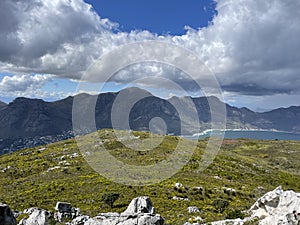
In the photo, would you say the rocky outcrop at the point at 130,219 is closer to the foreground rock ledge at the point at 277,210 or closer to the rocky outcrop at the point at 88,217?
the rocky outcrop at the point at 88,217

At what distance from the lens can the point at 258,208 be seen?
28.6 meters

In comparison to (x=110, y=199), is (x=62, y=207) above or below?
above

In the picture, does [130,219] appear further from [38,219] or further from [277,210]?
[277,210]

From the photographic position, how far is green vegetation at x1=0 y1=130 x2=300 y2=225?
46.8m

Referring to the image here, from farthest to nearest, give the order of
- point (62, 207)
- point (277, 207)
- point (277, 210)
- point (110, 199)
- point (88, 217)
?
1. point (110, 199)
2. point (62, 207)
3. point (88, 217)
4. point (277, 207)
5. point (277, 210)

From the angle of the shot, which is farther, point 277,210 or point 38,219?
point 38,219

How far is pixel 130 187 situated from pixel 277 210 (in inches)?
1485

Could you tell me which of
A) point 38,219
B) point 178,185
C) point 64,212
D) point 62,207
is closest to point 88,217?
point 38,219

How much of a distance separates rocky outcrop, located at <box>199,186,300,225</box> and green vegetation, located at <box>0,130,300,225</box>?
188 inches

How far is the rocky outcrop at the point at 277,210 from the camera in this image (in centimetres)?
2173

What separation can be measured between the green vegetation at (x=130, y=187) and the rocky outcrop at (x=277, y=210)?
15.6 ft

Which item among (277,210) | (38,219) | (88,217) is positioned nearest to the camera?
(277,210)

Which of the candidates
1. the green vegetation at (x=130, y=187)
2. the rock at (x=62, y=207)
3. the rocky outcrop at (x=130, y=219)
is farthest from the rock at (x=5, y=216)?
the green vegetation at (x=130, y=187)

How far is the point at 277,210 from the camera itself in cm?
2505
